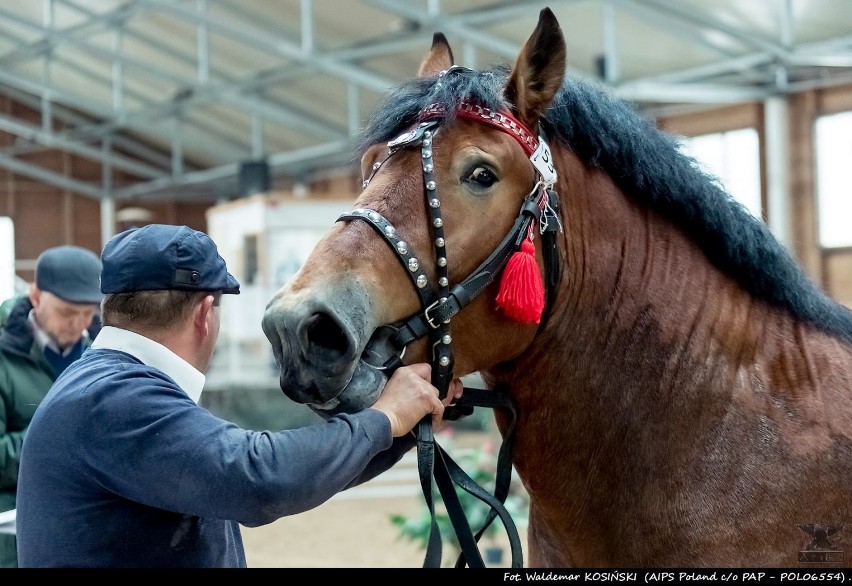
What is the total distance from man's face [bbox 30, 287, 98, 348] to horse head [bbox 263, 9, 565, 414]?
5.67ft

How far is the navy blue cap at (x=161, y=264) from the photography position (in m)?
1.59

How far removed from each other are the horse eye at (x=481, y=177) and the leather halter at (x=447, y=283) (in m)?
0.07

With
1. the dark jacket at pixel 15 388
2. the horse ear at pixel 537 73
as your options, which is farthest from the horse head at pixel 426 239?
the dark jacket at pixel 15 388

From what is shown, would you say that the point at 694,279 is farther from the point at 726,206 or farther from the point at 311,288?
the point at 311,288

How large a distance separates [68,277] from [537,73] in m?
2.06

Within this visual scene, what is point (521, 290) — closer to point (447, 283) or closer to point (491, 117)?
point (447, 283)

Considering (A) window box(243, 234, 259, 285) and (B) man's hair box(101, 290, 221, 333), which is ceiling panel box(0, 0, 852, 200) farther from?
(B) man's hair box(101, 290, 221, 333)

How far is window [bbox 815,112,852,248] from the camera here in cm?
695

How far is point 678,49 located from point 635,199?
663 cm

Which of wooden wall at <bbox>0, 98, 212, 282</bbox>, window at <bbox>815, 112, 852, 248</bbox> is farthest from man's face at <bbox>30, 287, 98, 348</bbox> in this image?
wooden wall at <bbox>0, 98, 212, 282</bbox>

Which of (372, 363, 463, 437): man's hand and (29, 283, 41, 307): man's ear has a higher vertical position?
(29, 283, 41, 307): man's ear

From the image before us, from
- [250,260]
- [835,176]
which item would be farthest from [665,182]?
[250,260]
